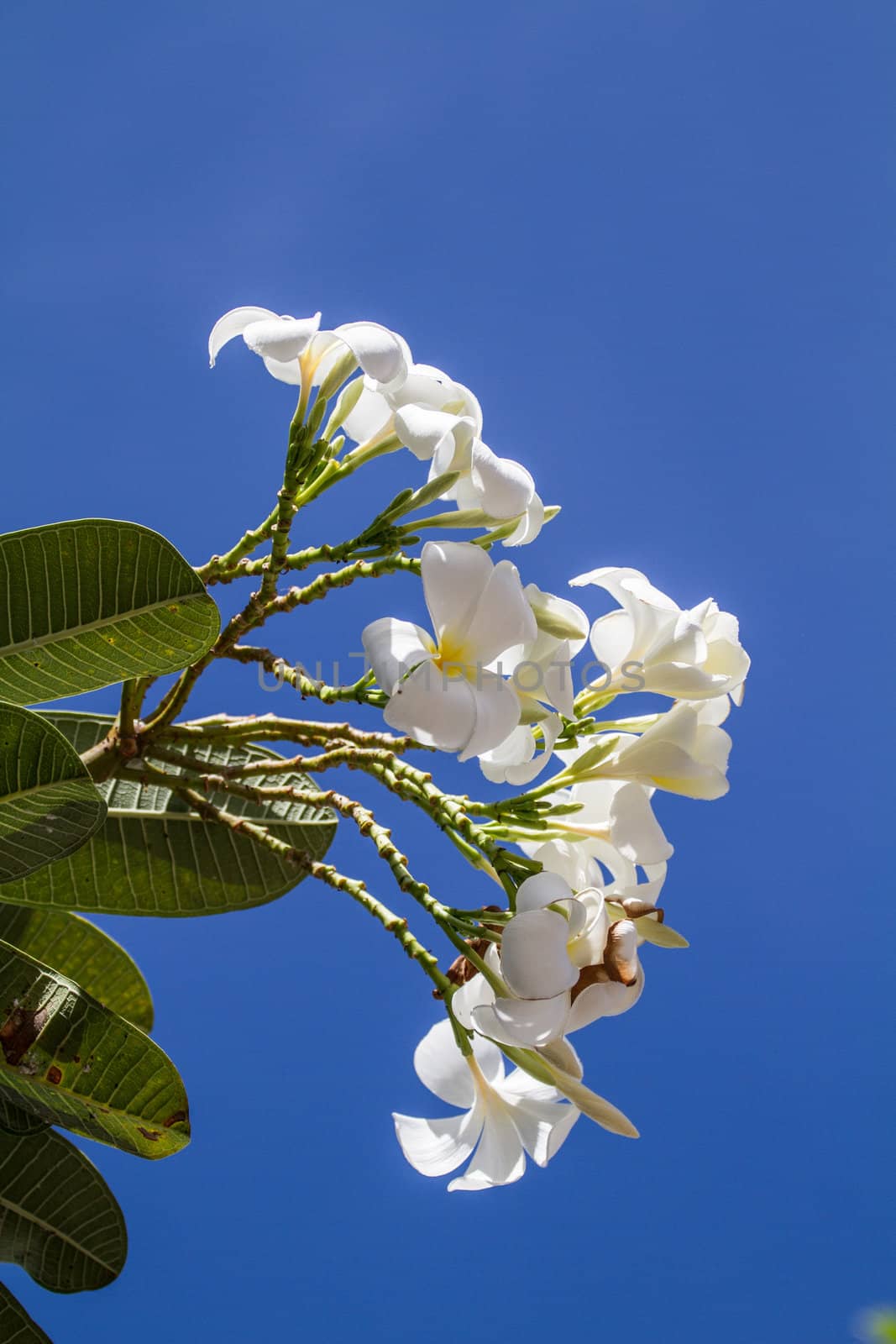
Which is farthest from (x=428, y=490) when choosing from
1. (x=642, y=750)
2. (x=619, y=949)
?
(x=619, y=949)

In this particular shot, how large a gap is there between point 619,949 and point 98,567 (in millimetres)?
533

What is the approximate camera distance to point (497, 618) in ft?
2.53

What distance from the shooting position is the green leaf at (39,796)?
0.90 m

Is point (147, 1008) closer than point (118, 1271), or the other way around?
point (118, 1271)

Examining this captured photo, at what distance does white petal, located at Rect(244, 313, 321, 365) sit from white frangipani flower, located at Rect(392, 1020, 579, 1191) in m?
0.61

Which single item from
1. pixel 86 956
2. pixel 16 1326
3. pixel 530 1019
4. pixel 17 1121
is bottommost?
pixel 16 1326

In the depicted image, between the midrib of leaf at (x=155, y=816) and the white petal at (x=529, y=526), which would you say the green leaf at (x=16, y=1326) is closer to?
the midrib of leaf at (x=155, y=816)

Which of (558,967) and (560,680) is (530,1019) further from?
(560,680)

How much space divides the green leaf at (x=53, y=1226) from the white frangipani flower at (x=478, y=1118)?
0.40 metres

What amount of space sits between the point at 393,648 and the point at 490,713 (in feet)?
0.27

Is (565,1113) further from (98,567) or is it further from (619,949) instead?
(98,567)

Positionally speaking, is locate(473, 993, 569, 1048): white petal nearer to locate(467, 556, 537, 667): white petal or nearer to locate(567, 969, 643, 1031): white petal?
locate(567, 969, 643, 1031): white petal

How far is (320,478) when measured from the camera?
952 millimetres

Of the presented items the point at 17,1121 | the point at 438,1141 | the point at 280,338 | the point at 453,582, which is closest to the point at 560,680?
the point at 453,582
